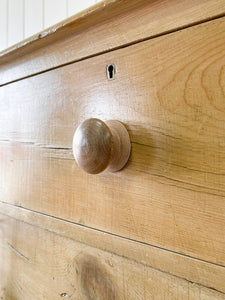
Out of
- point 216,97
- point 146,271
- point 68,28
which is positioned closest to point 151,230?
point 146,271

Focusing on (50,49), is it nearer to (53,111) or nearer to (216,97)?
(53,111)

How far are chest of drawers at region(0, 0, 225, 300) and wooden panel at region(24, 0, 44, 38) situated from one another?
559mm

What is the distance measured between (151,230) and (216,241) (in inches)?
2.6

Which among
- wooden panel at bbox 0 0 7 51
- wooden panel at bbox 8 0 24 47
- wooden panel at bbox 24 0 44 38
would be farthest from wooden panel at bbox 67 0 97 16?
wooden panel at bbox 0 0 7 51

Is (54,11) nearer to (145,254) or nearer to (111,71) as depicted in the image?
(111,71)

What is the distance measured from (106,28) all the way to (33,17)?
2.45 feet

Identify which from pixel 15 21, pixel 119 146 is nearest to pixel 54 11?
pixel 15 21

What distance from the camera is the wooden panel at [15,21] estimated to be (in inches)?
38.0

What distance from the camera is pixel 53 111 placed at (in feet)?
1.26

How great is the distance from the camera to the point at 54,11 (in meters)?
0.84

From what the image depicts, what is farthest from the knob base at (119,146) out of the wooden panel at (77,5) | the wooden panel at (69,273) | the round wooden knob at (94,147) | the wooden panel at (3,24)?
the wooden panel at (3,24)

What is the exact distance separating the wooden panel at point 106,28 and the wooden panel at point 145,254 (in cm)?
23

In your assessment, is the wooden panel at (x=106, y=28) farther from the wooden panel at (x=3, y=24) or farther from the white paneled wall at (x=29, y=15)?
the wooden panel at (x=3, y=24)

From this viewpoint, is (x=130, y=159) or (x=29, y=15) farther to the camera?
(x=29, y=15)
